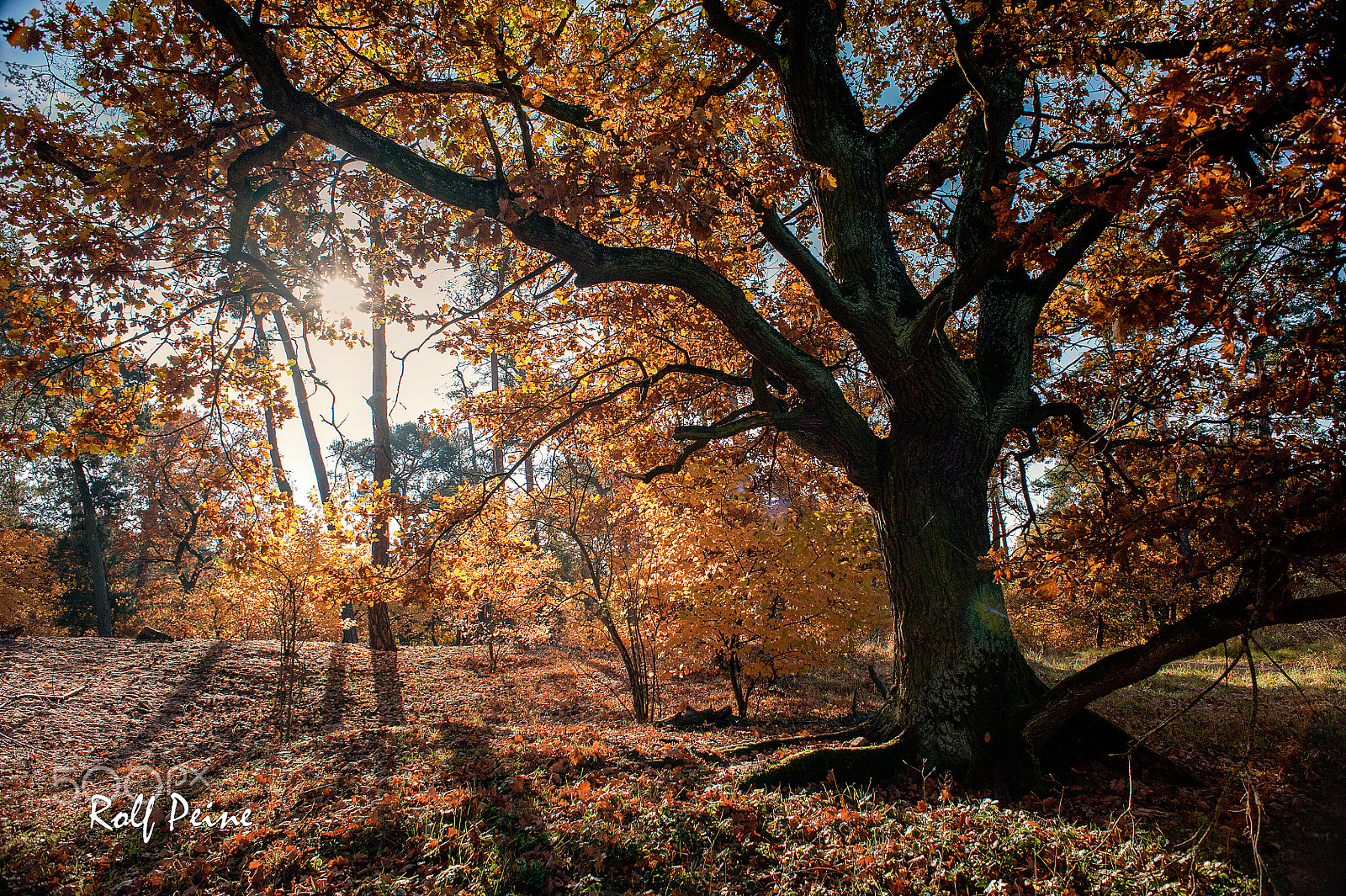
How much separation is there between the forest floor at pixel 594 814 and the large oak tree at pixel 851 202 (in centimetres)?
94

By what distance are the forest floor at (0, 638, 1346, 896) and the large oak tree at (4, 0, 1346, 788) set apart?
0.94 meters

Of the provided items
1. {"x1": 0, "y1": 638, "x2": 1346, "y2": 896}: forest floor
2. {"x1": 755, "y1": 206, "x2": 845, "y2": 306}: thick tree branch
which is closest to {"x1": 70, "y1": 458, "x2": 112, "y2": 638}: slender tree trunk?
{"x1": 0, "y1": 638, "x2": 1346, "y2": 896}: forest floor

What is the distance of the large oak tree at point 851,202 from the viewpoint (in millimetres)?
3115

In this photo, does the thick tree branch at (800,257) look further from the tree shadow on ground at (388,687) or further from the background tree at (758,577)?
the tree shadow on ground at (388,687)

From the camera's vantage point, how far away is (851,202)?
548cm

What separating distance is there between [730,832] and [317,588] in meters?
8.34

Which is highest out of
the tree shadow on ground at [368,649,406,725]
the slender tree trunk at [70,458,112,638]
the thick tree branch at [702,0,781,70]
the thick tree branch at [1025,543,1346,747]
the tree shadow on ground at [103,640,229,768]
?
the thick tree branch at [702,0,781,70]

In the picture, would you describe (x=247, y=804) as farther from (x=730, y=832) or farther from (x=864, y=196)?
(x=864, y=196)

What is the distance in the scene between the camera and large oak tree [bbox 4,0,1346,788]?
3.12m

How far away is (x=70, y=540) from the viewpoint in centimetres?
2277

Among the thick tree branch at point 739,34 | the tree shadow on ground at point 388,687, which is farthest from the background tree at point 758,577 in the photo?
the tree shadow on ground at point 388,687

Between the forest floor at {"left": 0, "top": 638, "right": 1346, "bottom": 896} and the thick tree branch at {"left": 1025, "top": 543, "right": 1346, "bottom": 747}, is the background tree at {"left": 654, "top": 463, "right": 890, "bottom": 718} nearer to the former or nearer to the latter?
the forest floor at {"left": 0, "top": 638, "right": 1346, "bottom": 896}

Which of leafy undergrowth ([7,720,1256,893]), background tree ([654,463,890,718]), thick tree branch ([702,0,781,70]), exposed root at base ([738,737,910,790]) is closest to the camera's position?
leafy undergrowth ([7,720,1256,893])

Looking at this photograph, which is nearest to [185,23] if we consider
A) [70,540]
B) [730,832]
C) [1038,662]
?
[730,832]
